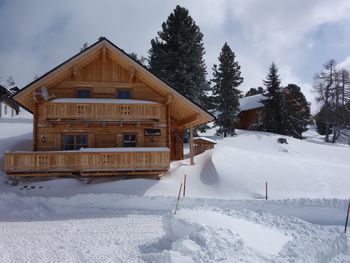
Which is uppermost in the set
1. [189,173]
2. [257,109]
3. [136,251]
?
[257,109]

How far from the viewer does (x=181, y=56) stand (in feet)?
105

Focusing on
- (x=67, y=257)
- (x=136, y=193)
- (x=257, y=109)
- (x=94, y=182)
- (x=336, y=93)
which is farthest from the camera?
(x=257, y=109)

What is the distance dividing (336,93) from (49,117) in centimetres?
4028

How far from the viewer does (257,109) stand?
47.9 metres

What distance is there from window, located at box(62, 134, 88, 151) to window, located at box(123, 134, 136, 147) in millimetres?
2404

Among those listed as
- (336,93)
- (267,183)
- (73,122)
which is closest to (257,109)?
(336,93)

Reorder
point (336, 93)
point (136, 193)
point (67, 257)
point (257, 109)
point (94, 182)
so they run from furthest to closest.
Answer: point (257, 109) < point (336, 93) < point (94, 182) < point (136, 193) < point (67, 257)

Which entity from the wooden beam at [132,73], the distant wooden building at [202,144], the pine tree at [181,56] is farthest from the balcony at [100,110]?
the pine tree at [181,56]

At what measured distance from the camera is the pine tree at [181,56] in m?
31.1

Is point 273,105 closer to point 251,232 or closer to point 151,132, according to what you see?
point 151,132

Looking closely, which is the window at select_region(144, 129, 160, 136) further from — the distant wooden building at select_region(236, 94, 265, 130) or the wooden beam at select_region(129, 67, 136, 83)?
the distant wooden building at select_region(236, 94, 265, 130)

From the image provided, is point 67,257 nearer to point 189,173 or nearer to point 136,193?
point 136,193

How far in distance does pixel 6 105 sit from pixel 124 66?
34.4 metres

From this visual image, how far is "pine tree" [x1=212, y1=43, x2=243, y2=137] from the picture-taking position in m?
37.8
